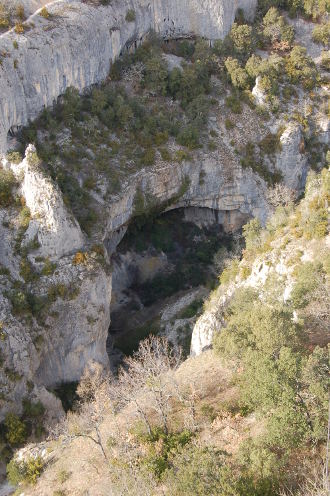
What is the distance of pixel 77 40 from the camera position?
35.5 meters

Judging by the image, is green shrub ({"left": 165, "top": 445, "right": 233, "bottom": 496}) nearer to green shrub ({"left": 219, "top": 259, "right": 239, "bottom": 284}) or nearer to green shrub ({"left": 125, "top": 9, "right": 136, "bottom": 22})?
green shrub ({"left": 219, "top": 259, "right": 239, "bottom": 284})

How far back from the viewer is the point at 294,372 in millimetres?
15539

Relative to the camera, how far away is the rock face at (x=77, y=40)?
1272 inches

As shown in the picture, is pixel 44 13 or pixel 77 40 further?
pixel 77 40

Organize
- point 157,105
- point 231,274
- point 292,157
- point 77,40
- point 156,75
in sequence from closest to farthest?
1. point 231,274
2. point 77,40
3. point 157,105
4. point 156,75
5. point 292,157

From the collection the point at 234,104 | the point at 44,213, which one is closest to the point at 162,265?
the point at 44,213

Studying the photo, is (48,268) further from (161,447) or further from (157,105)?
(157,105)

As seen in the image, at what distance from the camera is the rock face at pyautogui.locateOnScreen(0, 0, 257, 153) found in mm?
32312

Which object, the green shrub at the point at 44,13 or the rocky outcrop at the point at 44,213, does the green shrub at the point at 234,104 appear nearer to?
the green shrub at the point at 44,13

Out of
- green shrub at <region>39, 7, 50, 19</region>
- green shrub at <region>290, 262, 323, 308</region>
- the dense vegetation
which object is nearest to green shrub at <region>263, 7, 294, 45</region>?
the dense vegetation

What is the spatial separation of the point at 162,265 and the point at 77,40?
19989 millimetres

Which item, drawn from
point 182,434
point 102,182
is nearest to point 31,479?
point 182,434

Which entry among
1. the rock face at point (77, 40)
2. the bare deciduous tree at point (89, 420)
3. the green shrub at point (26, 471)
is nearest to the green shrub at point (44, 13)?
the rock face at point (77, 40)

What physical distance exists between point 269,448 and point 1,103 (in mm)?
27493
